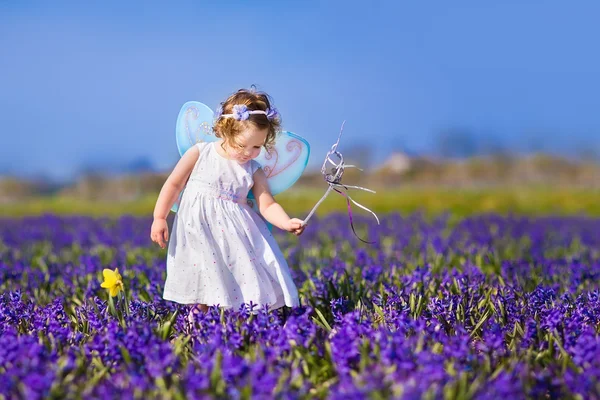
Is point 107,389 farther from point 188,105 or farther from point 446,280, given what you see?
point 446,280

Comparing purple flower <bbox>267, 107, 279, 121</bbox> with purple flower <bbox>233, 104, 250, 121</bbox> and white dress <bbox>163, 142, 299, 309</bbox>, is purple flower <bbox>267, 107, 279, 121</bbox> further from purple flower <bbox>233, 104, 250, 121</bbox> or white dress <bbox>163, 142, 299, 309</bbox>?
white dress <bbox>163, 142, 299, 309</bbox>

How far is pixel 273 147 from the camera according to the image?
15.5 ft

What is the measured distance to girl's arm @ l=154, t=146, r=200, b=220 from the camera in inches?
176

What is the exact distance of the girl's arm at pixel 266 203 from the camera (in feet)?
14.5

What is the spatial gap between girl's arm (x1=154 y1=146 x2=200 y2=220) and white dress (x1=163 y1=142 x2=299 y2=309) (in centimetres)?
5

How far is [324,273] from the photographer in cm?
575

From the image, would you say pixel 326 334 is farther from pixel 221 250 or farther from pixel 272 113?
pixel 272 113

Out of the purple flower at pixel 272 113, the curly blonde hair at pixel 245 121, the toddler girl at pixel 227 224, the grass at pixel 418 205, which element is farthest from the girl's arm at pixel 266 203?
the grass at pixel 418 205

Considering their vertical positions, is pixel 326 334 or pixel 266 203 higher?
pixel 266 203

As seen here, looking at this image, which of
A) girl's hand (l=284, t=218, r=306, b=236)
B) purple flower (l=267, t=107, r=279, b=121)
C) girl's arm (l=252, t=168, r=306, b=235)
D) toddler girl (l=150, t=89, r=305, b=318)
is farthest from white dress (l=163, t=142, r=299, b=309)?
purple flower (l=267, t=107, r=279, b=121)

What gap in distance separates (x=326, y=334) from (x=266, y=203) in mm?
1274

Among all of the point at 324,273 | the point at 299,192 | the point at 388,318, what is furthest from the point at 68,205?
the point at 388,318

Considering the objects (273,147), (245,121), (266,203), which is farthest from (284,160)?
(245,121)

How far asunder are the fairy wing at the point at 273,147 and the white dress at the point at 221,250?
10.9 inches
